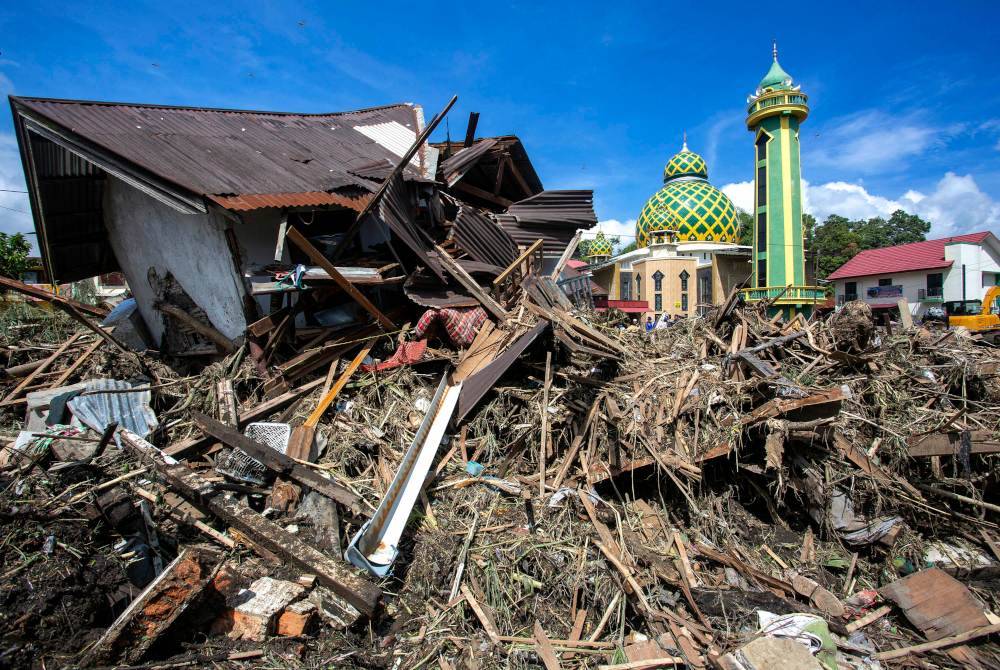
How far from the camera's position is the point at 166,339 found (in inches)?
315

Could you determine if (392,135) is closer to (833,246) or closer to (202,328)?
(202,328)

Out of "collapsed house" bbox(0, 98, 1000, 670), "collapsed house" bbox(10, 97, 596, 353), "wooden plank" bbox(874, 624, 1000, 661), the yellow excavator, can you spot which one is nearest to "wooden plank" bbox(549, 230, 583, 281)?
"collapsed house" bbox(10, 97, 596, 353)

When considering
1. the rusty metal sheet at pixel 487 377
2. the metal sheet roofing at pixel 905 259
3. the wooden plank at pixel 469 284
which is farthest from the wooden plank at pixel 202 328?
the metal sheet roofing at pixel 905 259

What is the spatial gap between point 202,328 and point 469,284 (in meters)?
4.12

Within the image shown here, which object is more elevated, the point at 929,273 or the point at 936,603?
the point at 929,273

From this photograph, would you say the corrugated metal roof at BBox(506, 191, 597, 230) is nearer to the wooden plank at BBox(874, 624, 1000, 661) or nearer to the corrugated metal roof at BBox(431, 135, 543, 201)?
the corrugated metal roof at BBox(431, 135, 543, 201)

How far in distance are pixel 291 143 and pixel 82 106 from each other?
9.94 ft

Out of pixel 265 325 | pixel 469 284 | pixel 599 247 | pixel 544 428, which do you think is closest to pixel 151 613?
pixel 544 428

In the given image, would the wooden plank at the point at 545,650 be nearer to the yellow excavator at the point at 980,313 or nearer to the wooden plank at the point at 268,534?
the wooden plank at the point at 268,534

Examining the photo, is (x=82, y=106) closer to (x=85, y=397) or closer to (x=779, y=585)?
(x=85, y=397)

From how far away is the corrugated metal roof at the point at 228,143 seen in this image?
6340 millimetres

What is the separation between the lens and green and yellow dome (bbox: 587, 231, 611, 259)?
114 ft

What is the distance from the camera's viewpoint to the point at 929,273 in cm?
3002

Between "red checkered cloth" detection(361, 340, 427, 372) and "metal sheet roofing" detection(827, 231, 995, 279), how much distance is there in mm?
36134
